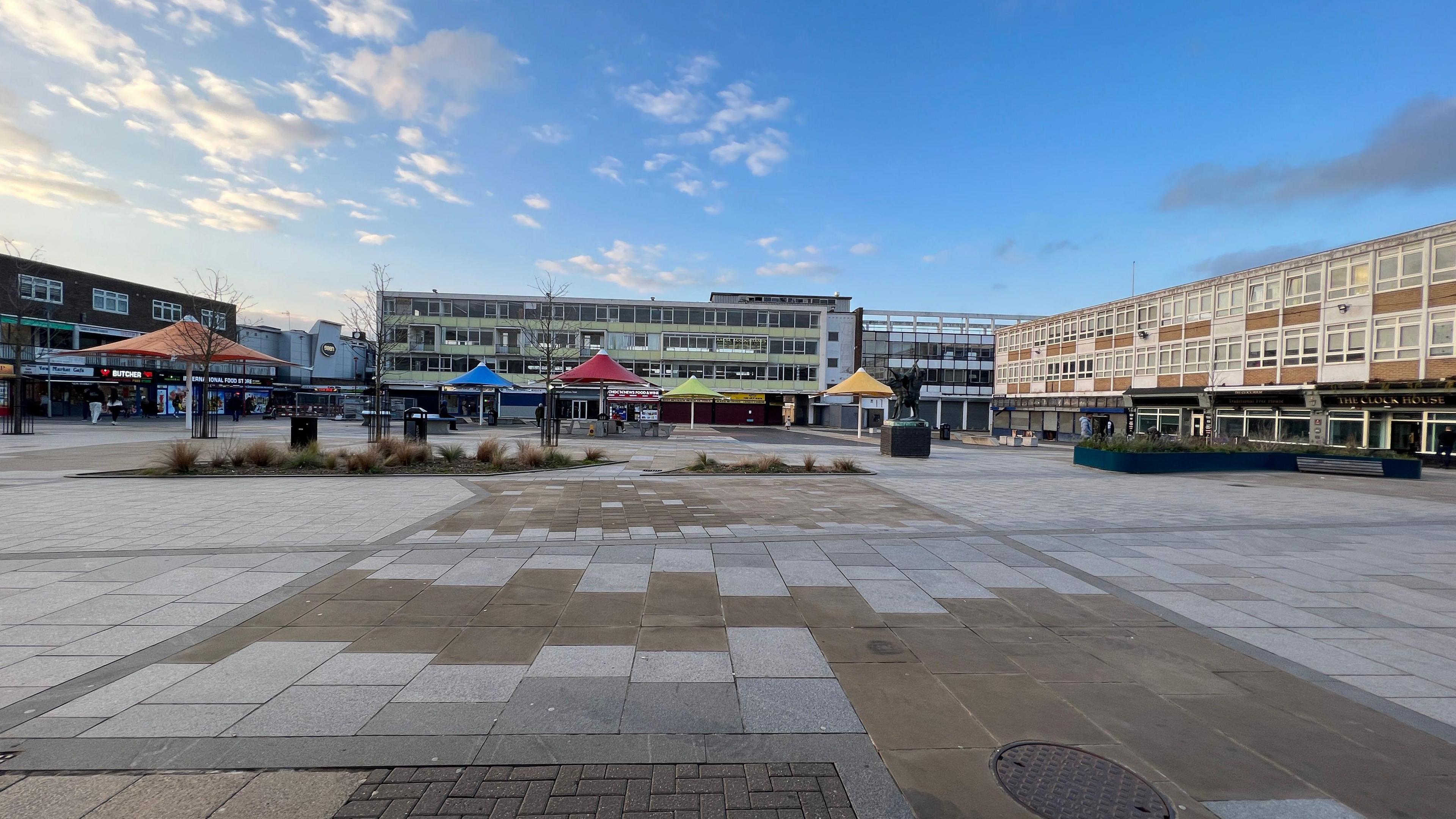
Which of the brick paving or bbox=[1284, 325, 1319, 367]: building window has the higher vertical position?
bbox=[1284, 325, 1319, 367]: building window

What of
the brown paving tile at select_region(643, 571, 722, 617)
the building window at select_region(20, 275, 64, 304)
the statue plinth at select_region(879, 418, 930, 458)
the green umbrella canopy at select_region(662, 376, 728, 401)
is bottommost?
the brown paving tile at select_region(643, 571, 722, 617)

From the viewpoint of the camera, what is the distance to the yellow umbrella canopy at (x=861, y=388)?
30.7 m

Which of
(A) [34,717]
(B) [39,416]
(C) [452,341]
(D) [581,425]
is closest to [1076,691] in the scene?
(A) [34,717]

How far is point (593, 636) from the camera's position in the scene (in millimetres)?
4684

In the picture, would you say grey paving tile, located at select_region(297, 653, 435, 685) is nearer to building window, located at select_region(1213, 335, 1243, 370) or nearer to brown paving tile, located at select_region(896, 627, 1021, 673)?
brown paving tile, located at select_region(896, 627, 1021, 673)

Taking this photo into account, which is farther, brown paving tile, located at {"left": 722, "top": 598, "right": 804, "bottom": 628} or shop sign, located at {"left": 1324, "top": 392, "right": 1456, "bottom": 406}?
shop sign, located at {"left": 1324, "top": 392, "right": 1456, "bottom": 406}

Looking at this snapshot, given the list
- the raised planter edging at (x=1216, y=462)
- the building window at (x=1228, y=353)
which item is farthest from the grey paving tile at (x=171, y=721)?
the building window at (x=1228, y=353)

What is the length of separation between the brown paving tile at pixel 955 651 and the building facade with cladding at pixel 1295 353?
24242mm

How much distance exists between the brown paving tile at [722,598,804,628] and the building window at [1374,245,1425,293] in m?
38.0

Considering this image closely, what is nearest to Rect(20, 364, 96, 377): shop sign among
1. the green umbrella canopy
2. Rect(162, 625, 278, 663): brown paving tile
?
the green umbrella canopy

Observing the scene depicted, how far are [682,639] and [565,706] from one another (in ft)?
4.08

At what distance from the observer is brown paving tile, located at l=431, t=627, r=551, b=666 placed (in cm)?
419

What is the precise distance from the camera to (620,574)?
20.9 feet

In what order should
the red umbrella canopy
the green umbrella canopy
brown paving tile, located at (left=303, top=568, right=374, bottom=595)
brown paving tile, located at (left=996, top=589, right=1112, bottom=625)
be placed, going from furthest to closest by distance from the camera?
the green umbrella canopy → the red umbrella canopy → brown paving tile, located at (left=303, top=568, right=374, bottom=595) → brown paving tile, located at (left=996, top=589, right=1112, bottom=625)
